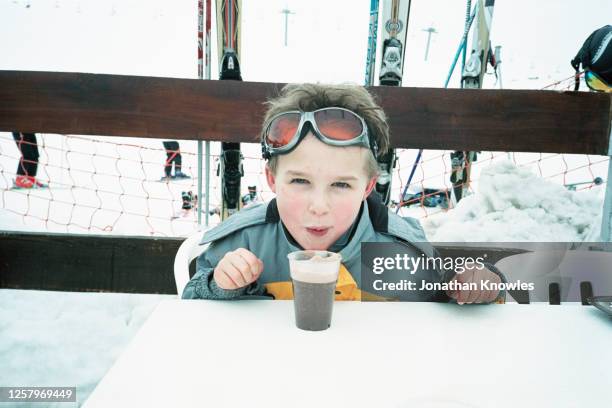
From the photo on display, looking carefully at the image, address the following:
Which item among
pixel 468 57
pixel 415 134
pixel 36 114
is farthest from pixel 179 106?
pixel 468 57

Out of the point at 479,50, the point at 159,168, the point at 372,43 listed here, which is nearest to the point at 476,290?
the point at 372,43

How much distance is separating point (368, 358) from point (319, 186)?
0.52 meters

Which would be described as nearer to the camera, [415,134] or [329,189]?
[329,189]

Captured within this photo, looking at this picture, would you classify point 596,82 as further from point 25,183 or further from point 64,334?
point 25,183

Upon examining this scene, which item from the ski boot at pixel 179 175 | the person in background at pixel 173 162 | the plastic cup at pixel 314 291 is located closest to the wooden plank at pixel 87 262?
the plastic cup at pixel 314 291

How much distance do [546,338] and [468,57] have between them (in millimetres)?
3037

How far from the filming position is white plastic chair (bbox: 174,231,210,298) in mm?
1077

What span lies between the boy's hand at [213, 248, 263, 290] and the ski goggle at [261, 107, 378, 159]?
1.12 feet

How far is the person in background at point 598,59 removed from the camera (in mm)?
2203

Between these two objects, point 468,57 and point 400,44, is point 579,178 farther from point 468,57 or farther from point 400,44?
point 400,44

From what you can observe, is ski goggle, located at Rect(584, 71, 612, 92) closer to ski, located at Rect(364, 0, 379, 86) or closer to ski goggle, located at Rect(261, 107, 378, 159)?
ski, located at Rect(364, 0, 379, 86)

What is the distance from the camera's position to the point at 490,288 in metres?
0.87

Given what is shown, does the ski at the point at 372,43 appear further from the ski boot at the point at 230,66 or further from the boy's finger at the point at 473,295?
the boy's finger at the point at 473,295

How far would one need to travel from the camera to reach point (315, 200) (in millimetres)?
1077
